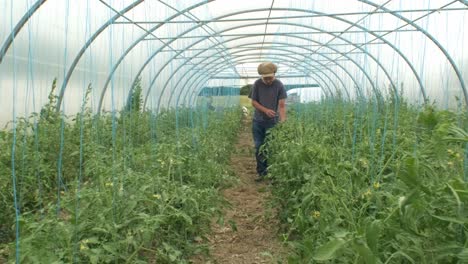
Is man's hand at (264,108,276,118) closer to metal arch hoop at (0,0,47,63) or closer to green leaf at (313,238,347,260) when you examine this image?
metal arch hoop at (0,0,47,63)

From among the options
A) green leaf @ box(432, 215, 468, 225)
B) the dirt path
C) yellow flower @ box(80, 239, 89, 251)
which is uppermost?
green leaf @ box(432, 215, 468, 225)

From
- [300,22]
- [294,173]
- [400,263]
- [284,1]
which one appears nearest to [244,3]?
[284,1]

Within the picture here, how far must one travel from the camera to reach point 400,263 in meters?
1.74

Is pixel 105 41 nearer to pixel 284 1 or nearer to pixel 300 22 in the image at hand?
pixel 284 1

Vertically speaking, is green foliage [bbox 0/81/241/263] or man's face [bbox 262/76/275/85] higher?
man's face [bbox 262/76/275/85]

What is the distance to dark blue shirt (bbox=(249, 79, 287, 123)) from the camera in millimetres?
6371

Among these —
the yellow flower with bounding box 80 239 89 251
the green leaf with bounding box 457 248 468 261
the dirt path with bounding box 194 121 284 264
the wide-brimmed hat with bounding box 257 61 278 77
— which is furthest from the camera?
the wide-brimmed hat with bounding box 257 61 278 77

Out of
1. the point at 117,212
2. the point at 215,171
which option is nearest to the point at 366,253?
the point at 117,212

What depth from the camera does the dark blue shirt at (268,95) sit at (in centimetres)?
637

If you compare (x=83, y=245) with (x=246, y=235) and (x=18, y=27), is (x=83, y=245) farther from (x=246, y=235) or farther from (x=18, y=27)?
(x=18, y=27)

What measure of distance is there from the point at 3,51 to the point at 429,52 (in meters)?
6.97

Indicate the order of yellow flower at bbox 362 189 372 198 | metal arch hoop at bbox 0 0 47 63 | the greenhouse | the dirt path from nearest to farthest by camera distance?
the greenhouse
yellow flower at bbox 362 189 372 198
the dirt path
metal arch hoop at bbox 0 0 47 63

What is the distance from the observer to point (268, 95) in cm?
639

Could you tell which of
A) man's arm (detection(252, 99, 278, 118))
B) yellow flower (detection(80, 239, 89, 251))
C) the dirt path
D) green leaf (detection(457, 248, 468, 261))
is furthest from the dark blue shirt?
green leaf (detection(457, 248, 468, 261))
